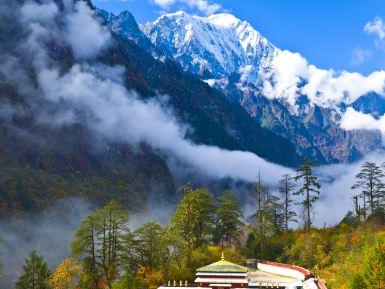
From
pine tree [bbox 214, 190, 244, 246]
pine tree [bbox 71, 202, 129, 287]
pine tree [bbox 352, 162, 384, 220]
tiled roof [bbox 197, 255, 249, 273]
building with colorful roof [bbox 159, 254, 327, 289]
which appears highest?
pine tree [bbox 352, 162, 384, 220]

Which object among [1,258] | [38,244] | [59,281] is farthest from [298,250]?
[38,244]

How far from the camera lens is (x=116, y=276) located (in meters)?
73.9

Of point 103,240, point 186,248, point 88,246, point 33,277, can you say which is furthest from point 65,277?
point 186,248

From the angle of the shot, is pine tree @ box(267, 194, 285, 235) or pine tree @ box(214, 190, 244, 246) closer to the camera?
pine tree @ box(214, 190, 244, 246)

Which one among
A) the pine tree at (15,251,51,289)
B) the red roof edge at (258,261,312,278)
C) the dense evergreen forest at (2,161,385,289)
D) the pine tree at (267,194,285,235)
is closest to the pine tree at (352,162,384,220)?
the dense evergreen forest at (2,161,385,289)

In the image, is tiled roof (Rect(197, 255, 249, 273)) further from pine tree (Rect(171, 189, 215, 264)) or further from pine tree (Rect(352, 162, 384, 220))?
pine tree (Rect(352, 162, 384, 220))

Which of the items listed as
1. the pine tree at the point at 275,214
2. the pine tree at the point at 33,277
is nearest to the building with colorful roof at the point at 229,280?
the pine tree at the point at 275,214

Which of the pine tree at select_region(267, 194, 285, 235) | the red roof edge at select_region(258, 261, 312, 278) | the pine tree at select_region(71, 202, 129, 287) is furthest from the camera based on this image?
the pine tree at select_region(267, 194, 285, 235)

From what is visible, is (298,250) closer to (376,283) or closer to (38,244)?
(376,283)

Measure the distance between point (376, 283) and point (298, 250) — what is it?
34.5m

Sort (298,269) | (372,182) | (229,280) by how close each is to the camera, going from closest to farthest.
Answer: (229,280) < (298,269) < (372,182)

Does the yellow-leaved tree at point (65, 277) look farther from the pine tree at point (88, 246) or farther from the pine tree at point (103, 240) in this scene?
the pine tree at point (103, 240)

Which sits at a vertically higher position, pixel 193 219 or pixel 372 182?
pixel 372 182

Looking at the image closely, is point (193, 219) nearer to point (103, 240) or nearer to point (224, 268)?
point (103, 240)
